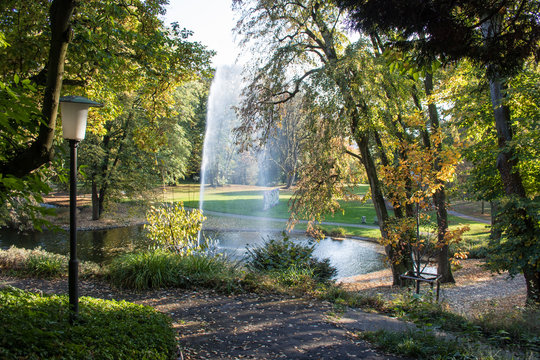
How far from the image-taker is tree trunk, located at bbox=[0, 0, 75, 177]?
3846mm

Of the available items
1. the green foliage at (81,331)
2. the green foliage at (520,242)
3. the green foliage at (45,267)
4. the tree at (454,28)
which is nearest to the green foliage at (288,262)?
the green foliage at (520,242)

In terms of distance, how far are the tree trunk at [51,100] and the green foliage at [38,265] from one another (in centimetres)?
460

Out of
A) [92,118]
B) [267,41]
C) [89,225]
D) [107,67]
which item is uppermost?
[267,41]

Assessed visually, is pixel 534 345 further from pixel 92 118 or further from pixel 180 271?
pixel 92 118

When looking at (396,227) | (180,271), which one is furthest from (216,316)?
(396,227)

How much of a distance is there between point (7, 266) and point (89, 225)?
12.2 metres

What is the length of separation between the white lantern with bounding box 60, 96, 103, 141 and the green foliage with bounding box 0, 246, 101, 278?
15.5 ft

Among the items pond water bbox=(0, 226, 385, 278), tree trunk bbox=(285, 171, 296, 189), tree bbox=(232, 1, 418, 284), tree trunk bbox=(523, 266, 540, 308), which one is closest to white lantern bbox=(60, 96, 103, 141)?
tree bbox=(232, 1, 418, 284)

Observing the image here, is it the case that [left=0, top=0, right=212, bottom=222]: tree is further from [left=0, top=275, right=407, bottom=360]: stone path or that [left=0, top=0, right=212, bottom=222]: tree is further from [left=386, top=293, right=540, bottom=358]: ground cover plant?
[left=386, top=293, right=540, bottom=358]: ground cover plant

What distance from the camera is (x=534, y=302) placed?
6730 millimetres

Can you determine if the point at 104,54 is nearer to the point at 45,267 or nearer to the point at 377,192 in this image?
the point at 45,267

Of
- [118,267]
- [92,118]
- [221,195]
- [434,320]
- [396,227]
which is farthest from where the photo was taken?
[221,195]

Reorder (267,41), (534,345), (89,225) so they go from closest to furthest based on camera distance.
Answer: (534,345), (267,41), (89,225)

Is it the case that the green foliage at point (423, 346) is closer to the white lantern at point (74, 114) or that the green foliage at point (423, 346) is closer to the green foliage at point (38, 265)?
Answer: the white lantern at point (74, 114)
